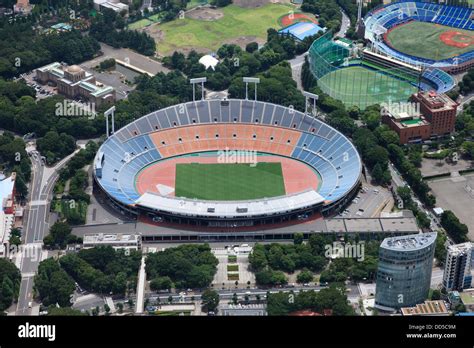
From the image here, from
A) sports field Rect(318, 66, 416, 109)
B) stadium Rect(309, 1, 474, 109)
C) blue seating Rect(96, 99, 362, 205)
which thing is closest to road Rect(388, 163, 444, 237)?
blue seating Rect(96, 99, 362, 205)

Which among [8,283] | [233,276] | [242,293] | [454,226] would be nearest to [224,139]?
[233,276]

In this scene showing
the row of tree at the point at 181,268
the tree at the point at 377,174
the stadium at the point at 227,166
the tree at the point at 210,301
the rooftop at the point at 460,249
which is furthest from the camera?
the tree at the point at 377,174

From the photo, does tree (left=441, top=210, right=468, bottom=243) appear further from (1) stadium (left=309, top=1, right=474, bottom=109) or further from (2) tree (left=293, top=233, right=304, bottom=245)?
(1) stadium (left=309, top=1, right=474, bottom=109)

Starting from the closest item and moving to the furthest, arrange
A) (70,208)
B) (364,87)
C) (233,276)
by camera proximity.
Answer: (233,276) → (70,208) → (364,87)

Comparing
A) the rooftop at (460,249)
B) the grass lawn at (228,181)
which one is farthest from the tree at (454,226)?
the grass lawn at (228,181)

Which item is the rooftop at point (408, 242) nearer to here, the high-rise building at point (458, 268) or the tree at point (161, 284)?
the high-rise building at point (458, 268)

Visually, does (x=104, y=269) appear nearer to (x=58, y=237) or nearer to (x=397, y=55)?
(x=58, y=237)
